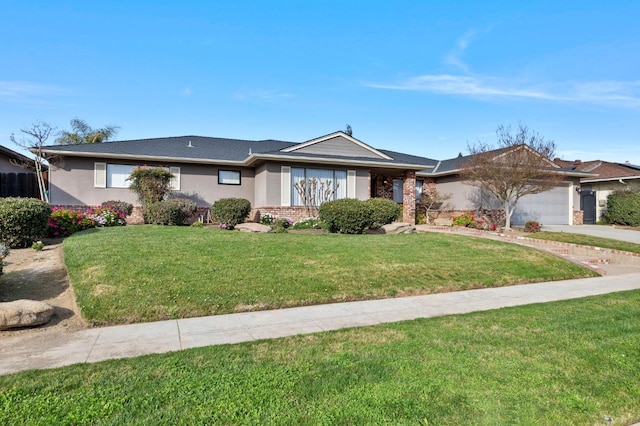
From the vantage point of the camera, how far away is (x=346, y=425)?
2.50m

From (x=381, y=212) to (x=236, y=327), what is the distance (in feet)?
30.1

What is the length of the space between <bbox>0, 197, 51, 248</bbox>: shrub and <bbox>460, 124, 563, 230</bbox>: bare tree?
16.5 meters

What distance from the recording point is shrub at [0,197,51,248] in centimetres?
862

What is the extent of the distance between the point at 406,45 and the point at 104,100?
478 inches


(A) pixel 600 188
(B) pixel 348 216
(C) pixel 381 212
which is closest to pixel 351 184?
(C) pixel 381 212

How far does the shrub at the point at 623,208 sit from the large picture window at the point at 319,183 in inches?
660

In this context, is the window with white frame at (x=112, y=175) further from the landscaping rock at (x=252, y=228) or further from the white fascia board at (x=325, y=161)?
A: the landscaping rock at (x=252, y=228)

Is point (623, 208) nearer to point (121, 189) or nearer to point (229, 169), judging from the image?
point (229, 169)

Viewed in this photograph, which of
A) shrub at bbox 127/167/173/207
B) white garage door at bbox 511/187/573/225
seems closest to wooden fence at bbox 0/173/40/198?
shrub at bbox 127/167/173/207

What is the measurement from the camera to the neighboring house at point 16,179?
15.4m

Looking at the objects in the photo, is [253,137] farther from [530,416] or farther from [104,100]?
[530,416]

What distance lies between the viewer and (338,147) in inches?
706

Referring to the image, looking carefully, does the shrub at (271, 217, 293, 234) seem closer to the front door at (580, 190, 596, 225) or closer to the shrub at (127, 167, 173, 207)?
the shrub at (127, 167, 173, 207)

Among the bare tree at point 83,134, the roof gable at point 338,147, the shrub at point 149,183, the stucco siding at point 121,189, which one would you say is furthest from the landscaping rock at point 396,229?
the bare tree at point 83,134
